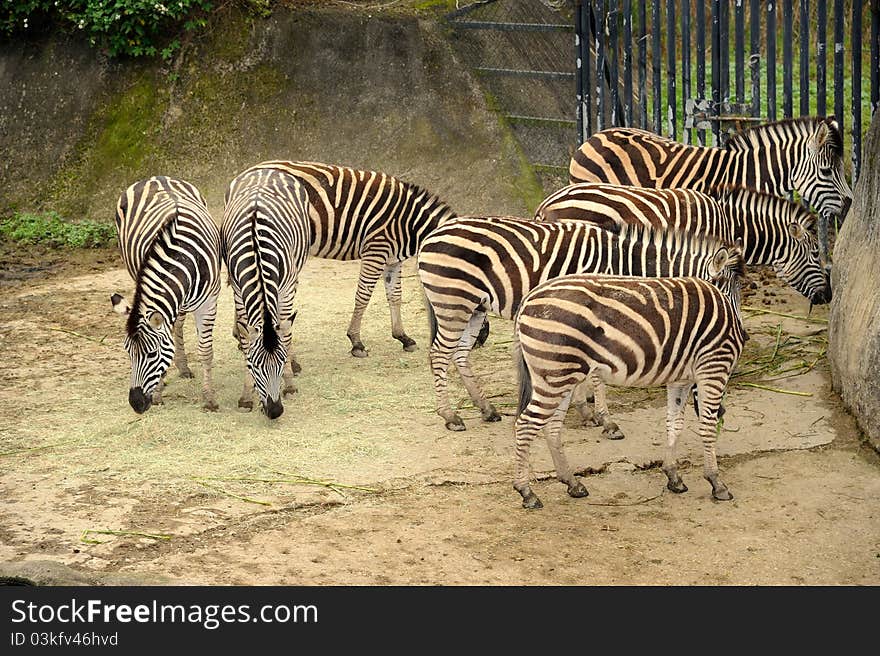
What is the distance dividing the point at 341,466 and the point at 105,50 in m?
9.60

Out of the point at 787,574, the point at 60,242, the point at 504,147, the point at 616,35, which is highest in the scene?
the point at 616,35

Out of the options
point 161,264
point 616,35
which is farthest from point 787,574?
point 616,35

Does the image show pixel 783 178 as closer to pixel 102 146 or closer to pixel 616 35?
pixel 616 35

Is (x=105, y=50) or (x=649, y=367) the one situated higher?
(x=105, y=50)

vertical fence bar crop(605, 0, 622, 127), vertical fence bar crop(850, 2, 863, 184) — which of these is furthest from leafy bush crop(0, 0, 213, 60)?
vertical fence bar crop(850, 2, 863, 184)

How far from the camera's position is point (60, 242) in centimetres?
1391

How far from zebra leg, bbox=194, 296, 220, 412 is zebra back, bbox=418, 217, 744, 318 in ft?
6.30

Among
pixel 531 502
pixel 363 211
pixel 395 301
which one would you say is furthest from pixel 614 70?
pixel 531 502

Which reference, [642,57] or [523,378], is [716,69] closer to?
[642,57]

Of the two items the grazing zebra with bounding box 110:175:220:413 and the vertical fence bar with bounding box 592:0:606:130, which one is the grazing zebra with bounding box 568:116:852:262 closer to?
the vertical fence bar with bounding box 592:0:606:130

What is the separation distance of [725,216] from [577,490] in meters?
3.09

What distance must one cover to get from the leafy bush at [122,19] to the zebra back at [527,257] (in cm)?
839

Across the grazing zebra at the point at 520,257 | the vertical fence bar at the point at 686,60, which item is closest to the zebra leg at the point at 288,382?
the grazing zebra at the point at 520,257

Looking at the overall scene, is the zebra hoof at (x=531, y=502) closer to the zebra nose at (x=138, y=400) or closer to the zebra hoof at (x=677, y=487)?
the zebra hoof at (x=677, y=487)
